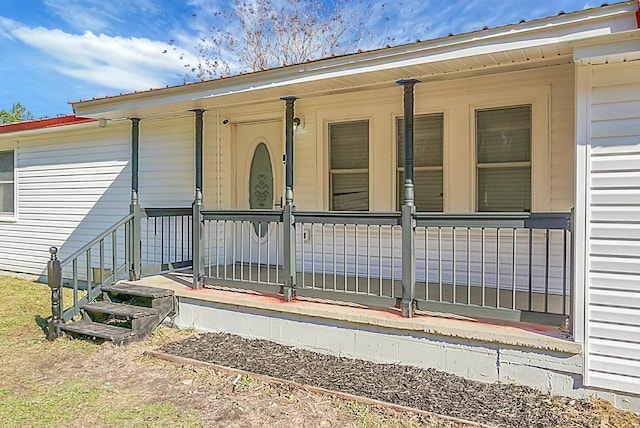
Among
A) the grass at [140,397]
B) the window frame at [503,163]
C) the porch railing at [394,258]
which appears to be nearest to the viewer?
the grass at [140,397]

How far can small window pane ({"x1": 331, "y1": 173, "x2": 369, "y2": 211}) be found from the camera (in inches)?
231

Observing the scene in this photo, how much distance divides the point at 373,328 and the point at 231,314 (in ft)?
5.58

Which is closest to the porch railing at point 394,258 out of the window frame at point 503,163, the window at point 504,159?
the window at point 504,159

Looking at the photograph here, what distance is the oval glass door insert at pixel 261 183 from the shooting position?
21.8 feet

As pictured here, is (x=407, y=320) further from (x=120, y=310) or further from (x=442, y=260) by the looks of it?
(x=120, y=310)

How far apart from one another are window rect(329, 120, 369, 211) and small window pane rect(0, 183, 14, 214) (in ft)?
23.9

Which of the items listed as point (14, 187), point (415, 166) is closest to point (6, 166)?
point (14, 187)

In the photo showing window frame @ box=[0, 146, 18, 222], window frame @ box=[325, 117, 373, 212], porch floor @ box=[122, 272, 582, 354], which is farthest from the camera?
window frame @ box=[0, 146, 18, 222]

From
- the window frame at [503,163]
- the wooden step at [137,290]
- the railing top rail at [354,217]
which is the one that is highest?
the window frame at [503,163]

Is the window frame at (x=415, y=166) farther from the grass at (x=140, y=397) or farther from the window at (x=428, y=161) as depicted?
the grass at (x=140, y=397)

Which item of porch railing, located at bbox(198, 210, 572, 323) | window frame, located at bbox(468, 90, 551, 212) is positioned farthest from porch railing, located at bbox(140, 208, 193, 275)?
window frame, located at bbox(468, 90, 551, 212)

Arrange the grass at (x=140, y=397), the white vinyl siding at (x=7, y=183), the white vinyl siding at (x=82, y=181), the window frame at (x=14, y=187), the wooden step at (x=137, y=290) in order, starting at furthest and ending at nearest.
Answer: the white vinyl siding at (x=7, y=183) < the window frame at (x=14, y=187) < the white vinyl siding at (x=82, y=181) < the wooden step at (x=137, y=290) < the grass at (x=140, y=397)

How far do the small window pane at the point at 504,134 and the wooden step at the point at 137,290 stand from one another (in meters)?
3.92

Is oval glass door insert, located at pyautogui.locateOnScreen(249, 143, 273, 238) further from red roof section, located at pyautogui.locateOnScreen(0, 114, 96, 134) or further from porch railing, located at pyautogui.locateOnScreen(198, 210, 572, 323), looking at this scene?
red roof section, located at pyautogui.locateOnScreen(0, 114, 96, 134)
